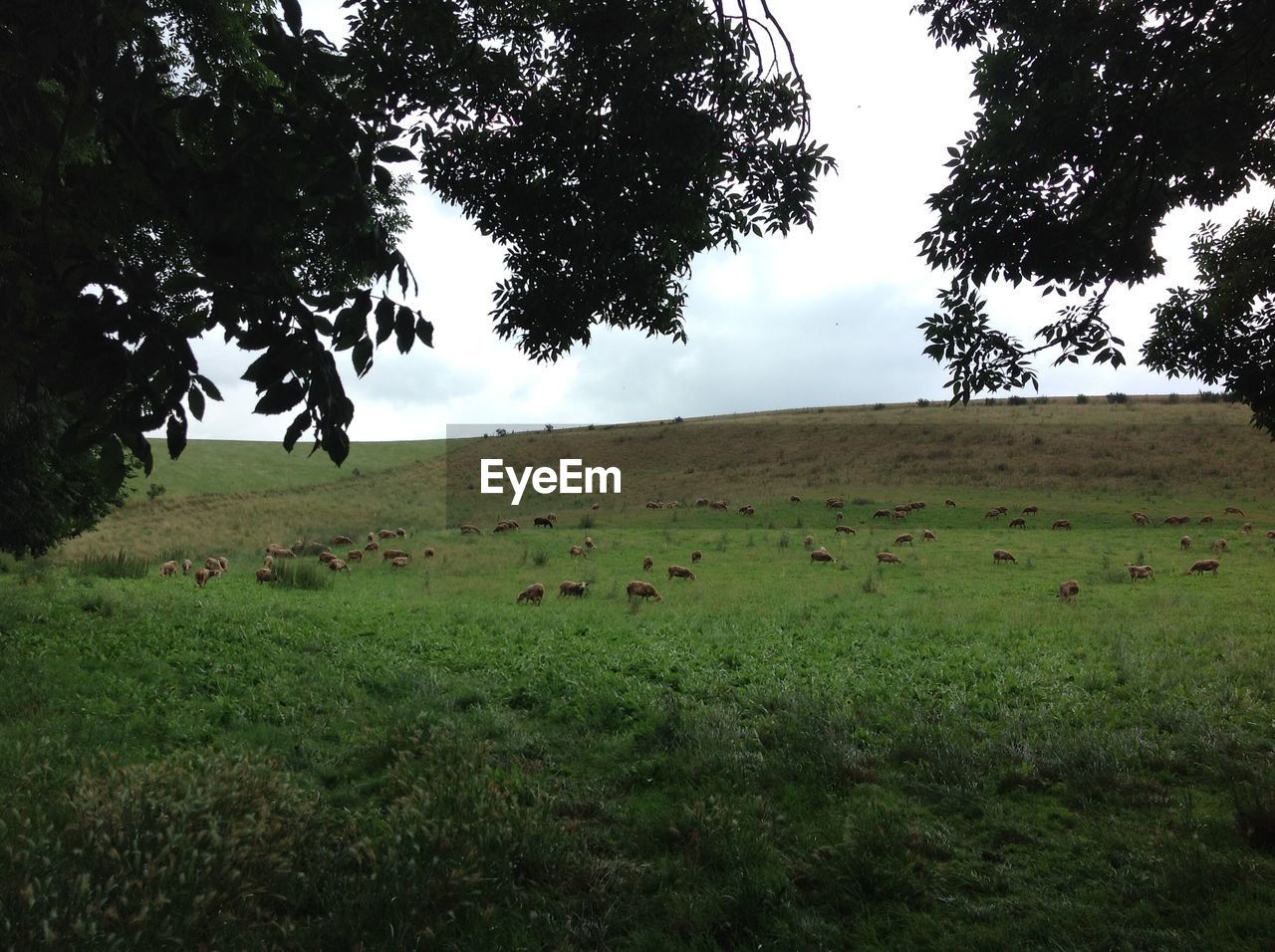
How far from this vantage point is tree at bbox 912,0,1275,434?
7258 millimetres

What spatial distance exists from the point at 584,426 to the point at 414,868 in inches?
3130

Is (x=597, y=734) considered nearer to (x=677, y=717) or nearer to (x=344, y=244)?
(x=677, y=717)

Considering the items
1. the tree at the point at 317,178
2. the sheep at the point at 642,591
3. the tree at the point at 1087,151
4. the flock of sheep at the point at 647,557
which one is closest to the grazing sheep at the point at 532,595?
the flock of sheep at the point at 647,557

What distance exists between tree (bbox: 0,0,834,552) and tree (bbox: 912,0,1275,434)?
1.92m

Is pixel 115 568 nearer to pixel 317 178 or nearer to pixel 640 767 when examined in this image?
pixel 640 767

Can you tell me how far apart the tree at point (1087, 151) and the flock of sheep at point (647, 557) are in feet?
37.8

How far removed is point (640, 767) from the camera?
704 centimetres

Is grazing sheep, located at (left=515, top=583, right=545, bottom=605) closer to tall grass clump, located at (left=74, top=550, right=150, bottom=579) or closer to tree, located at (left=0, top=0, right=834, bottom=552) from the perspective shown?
tree, located at (left=0, top=0, right=834, bottom=552)

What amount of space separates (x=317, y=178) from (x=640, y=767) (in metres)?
5.46

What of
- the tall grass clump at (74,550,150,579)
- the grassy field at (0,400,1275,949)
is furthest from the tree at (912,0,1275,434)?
the tall grass clump at (74,550,150,579)

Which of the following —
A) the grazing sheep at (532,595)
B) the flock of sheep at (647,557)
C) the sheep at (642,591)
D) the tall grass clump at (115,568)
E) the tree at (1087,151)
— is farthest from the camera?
the tall grass clump at (115,568)

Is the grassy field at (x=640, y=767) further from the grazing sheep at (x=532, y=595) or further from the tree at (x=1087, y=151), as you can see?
the tree at (x=1087, y=151)

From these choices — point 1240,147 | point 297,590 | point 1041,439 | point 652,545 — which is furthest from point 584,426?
point 1240,147

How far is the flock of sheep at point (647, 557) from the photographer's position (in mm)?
19084
